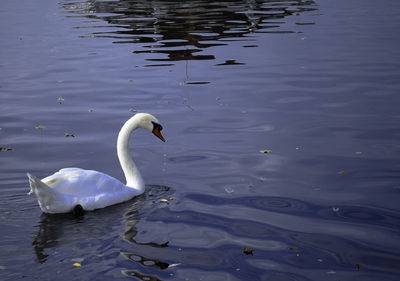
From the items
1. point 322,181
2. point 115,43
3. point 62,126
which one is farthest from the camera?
point 115,43

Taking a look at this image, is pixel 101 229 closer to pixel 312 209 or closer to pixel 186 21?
pixel 312 209

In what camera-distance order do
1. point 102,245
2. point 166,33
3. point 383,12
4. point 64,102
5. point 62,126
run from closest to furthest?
point 102,245
point 62,126
point 64,102
point 166,33
point 383,12

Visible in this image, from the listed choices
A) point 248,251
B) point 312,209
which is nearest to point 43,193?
point 248,251

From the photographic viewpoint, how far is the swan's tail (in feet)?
26.2

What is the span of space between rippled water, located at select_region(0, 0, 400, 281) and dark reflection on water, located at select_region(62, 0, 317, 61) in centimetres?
49

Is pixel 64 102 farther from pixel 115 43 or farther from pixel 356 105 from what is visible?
pixel 115 43

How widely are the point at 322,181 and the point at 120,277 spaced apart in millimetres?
4285

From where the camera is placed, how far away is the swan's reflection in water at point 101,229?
723 cm

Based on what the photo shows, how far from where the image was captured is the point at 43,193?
324 inches

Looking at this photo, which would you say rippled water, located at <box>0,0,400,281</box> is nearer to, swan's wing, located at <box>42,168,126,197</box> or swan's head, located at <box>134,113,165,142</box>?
swan's wing, located at <box>42,168,126,197</box>

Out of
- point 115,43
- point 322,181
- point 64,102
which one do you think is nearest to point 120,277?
point 322,181

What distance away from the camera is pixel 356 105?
1440 cm

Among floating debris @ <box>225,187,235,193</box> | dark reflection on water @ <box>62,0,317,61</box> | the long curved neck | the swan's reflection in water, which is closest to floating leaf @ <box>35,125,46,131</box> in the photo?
the long curved neck

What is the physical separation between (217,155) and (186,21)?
78.3ft
